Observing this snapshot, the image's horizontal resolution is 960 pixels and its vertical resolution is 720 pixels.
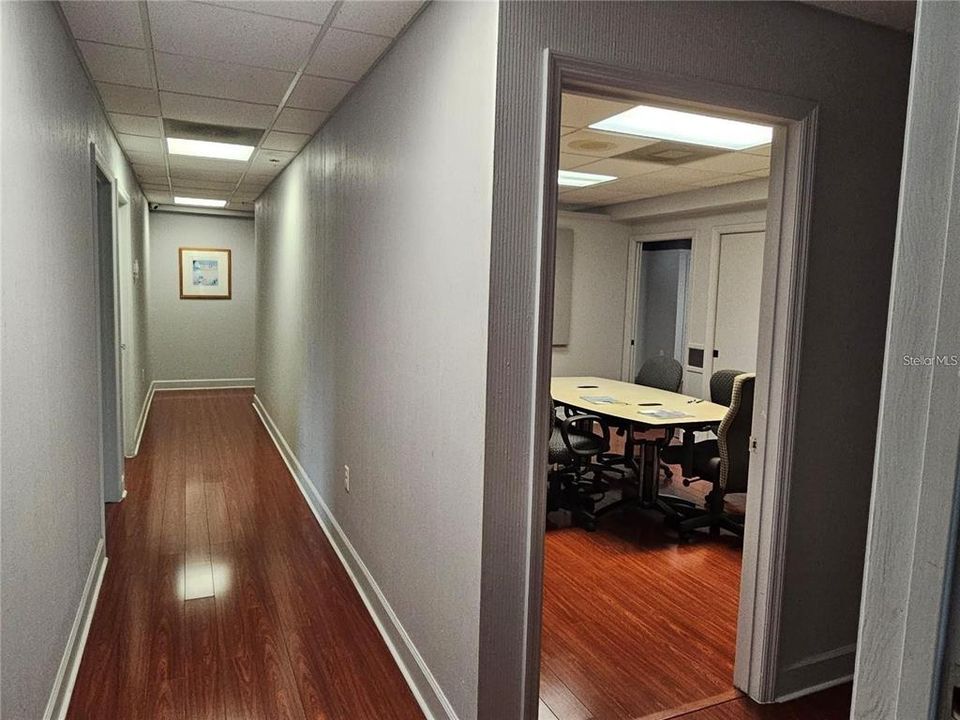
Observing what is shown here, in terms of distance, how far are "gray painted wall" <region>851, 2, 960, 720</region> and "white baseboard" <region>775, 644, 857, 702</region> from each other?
210 cm

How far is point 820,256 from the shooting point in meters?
2.21

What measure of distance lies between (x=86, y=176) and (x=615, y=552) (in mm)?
3229

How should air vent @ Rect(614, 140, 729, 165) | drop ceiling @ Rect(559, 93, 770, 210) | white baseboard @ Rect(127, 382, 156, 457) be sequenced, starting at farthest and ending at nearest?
1. white baseboard @ Rect(127, 382, 156, 457)
2. air vent @ Rect(614, 140, 729, 165)
3. drop ceiling @ Rect(559, 93, 770, 210)

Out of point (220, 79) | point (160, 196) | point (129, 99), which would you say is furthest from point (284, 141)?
point (160, 196)

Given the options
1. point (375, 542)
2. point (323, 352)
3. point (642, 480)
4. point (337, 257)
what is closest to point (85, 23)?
point (337, 257)

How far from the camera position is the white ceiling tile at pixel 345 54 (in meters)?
2.52

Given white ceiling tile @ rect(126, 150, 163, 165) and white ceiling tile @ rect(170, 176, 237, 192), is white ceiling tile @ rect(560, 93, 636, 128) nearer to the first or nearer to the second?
white ceiling tile @ rect(126, 150, 163, 165)

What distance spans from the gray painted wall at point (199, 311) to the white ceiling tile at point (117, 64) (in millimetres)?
5517

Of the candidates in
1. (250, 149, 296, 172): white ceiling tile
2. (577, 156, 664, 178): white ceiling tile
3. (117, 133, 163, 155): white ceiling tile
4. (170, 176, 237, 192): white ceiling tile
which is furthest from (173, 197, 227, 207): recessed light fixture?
(577, 156, 664, 178): white ceiling tile

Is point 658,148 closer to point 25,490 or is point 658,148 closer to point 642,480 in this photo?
point 642,480

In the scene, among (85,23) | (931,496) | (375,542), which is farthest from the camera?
(375,542)

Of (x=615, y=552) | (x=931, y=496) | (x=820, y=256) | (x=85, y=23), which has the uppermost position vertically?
(x=85, y=23)

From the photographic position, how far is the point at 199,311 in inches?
351

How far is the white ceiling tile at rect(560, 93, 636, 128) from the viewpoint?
3.24 meters
